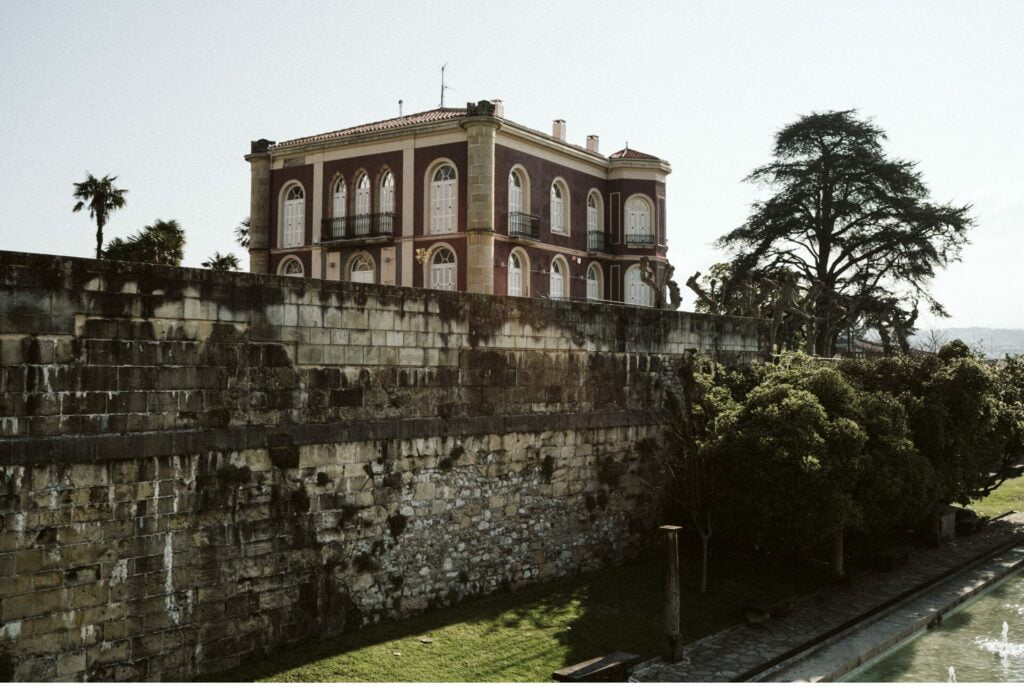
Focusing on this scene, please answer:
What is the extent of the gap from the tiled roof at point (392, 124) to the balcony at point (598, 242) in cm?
708

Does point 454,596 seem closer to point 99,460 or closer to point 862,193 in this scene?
point 99,460

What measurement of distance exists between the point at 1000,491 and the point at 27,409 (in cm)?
2942

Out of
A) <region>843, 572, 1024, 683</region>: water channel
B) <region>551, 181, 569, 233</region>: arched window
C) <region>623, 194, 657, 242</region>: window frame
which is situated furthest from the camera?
<region>623, 194, 657, 242</region>: window frame

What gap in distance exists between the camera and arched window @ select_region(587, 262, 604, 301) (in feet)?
119

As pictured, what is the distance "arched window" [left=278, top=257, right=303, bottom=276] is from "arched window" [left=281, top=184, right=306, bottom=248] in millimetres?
526

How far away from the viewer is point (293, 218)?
113ft

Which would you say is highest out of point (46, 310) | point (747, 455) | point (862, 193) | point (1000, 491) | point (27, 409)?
point (862, 193)

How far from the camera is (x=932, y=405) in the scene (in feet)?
58.5

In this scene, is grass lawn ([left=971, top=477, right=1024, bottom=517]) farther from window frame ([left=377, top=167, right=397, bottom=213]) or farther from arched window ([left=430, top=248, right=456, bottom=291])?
window frame ([left=377, top=167, right=397, bottom=213])

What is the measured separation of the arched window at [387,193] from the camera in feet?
105

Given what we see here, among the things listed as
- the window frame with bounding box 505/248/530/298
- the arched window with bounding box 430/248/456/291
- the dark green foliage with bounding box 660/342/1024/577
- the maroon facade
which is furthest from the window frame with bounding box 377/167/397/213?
the dark green foliage with bounding box 660/342/1024/577

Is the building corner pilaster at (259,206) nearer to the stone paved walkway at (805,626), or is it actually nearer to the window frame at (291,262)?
the window frame at (291,262)

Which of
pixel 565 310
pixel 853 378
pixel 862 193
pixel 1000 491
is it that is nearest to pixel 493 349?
pixel 565 310

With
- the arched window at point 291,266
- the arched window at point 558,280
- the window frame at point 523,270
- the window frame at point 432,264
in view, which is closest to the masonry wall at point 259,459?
the window frame at point 432,264
